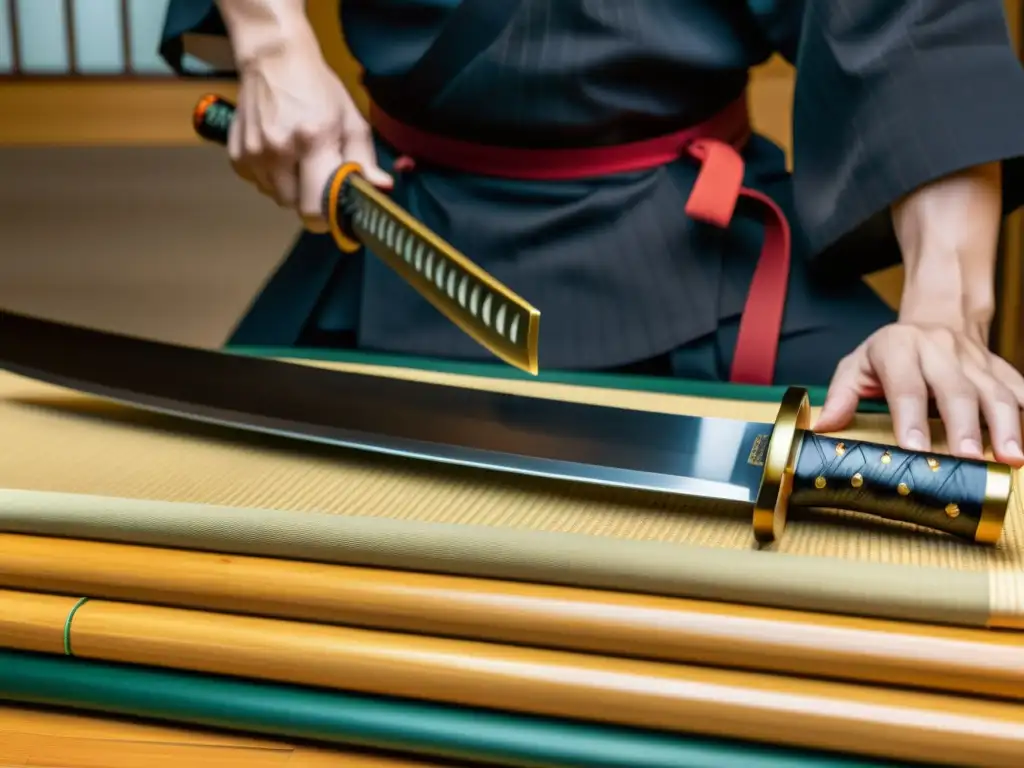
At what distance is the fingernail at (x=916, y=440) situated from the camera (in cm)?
38

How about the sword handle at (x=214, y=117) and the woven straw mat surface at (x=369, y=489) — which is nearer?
the woven straw mat surface at (x=369, y=489)

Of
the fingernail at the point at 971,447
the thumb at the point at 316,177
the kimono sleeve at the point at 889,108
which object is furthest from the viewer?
the thumb at the point at 316,177

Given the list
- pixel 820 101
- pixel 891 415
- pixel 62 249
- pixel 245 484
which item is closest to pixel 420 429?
pixel 245 484

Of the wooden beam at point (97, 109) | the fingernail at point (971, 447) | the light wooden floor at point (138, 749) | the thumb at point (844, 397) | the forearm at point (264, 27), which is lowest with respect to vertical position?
the wooden beam at point (97, 109)

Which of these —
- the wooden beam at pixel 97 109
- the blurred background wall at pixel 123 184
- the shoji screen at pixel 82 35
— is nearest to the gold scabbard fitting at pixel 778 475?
the blurred background wall at pixel 123 184

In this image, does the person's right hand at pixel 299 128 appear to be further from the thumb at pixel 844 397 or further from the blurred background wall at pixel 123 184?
the blurred background wall at pixel 123 184

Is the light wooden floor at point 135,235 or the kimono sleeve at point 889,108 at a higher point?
the kimono sleeve at point 889,108

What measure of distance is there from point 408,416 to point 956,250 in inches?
11.1

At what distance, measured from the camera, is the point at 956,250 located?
48 cm

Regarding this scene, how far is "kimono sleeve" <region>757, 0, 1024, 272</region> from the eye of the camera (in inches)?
18.7

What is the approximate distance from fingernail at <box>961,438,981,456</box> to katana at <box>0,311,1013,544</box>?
94 millimetres

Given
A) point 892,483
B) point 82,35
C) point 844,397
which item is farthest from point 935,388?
point 82,35

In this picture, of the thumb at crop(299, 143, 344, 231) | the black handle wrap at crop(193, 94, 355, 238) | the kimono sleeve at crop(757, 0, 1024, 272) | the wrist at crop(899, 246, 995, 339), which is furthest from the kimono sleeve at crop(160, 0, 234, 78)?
the wrist at crop(899, 246, 995, 339)

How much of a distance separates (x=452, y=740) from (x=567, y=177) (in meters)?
0.41
